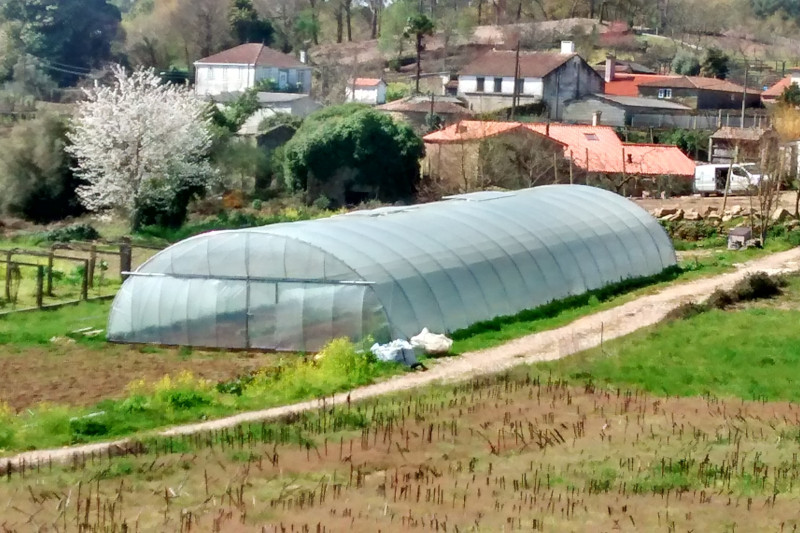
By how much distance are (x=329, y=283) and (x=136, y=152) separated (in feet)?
75.4

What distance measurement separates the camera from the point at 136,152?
4172 centimetres

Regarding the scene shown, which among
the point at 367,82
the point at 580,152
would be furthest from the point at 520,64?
the point at 580,152

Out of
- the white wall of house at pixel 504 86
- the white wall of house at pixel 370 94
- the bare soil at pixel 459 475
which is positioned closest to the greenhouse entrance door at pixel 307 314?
the bare soil at pixel 459 475

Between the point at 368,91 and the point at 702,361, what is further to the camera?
the point at 368,91

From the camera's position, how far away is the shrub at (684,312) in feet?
73.4

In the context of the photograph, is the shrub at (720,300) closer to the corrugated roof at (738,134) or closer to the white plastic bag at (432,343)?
the white plastic bag at (432,343)

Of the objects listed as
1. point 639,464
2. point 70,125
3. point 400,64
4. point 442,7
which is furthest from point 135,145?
point 442,7

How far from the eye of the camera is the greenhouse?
67.1ft

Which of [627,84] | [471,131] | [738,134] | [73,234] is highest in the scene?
[627,84]

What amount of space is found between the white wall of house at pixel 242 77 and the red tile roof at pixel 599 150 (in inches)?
881

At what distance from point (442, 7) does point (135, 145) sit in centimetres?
6686

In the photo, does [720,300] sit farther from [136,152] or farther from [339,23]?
[339,23]

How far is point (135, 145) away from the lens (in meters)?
41.8

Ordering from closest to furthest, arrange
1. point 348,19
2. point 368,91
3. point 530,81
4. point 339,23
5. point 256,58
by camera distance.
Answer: point 530,81
point 256,58
point 368,91
point 348,19
point 339,23
